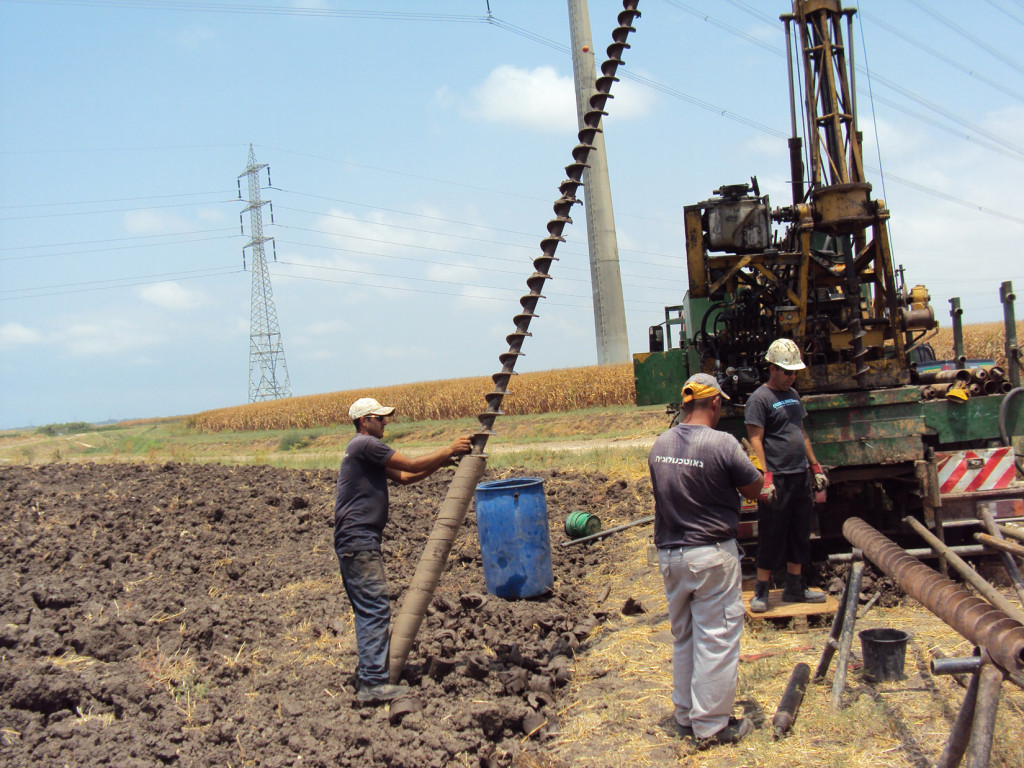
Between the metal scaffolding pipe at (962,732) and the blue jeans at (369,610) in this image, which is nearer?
the metal scaffolding pipe at (962,732)

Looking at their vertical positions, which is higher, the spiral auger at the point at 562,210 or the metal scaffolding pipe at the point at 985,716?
the spiral auger at the point at 562,210

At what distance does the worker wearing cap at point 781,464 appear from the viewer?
606cm

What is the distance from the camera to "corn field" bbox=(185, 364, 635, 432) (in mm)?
29438

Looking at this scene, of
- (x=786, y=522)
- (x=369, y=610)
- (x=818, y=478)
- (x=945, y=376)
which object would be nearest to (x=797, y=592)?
(x=786, y=522)

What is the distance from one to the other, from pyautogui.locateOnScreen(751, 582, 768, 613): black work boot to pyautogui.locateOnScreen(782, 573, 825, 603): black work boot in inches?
10.3

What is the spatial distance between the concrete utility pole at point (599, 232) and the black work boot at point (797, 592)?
21.9 metres

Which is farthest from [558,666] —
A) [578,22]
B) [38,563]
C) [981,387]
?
[578,22]

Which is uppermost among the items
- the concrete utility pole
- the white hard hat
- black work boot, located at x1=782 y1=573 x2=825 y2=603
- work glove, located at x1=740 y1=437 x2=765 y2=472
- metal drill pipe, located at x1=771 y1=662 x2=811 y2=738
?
the concrete utility pole

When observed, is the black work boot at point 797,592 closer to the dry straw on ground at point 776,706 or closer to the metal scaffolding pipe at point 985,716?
the dry straw on ground at point 776,706

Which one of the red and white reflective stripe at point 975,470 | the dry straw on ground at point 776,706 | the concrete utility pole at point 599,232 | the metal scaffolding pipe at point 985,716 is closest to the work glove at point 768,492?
the dry straw on ground at point 776,706

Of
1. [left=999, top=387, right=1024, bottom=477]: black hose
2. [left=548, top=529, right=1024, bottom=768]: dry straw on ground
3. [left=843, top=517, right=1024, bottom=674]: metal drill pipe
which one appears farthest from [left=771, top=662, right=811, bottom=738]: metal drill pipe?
[left=999, top=387, right=1024, bottom=477]: black hose

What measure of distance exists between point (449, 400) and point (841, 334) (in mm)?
27596

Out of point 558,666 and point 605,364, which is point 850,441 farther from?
point 605,364

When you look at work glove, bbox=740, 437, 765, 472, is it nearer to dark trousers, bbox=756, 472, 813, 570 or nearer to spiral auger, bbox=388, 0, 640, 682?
dark trousers, bbox=756, 472, 813, 570
